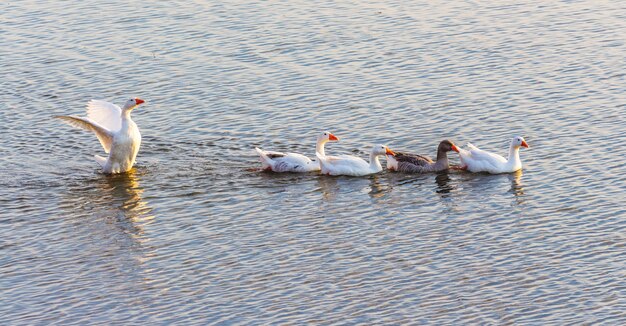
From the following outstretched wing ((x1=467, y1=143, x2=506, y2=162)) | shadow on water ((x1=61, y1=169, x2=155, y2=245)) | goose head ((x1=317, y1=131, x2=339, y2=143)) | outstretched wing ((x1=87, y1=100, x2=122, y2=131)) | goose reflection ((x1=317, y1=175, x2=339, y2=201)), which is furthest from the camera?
outstretched wing ((x1=87, y1=100, x2=122, y2=131))

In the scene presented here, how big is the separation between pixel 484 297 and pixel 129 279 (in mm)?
4412

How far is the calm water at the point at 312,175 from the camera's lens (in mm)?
13648

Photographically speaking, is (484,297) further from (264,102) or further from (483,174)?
(264,102)

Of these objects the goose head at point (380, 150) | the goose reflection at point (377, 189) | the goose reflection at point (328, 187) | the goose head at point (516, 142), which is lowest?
the goose reflection at point (377, 189)

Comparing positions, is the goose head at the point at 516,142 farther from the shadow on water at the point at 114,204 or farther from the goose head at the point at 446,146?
the shadow on water at the point at 114,204

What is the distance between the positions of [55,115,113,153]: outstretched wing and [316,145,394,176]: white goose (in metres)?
3.74

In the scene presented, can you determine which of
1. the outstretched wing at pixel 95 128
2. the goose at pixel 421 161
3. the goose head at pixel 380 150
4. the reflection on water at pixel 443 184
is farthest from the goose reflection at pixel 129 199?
the reflection on water at pixel 443 184

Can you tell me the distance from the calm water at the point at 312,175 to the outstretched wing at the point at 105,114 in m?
0.70

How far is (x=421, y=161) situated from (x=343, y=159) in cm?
123

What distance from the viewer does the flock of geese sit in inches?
714

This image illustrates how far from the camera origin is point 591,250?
14.5 meters

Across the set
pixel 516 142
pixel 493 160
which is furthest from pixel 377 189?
pixel 516 142

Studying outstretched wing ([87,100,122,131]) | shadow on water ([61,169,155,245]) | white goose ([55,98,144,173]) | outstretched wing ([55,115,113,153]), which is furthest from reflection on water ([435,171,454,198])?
outstretched wing ([87,100,122,131])

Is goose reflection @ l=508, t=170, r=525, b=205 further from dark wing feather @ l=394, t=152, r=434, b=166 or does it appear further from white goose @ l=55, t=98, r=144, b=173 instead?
white goose @ l=55, t=98, r=144, b=173
